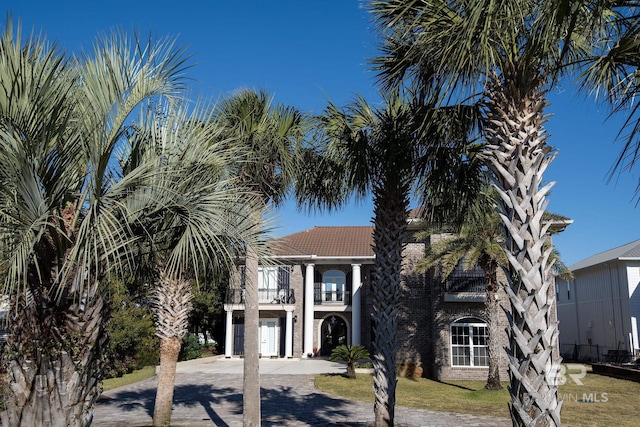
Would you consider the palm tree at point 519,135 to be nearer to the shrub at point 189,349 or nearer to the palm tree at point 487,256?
the palm tree at point 487,256

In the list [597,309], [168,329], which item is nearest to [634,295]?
[597,309]

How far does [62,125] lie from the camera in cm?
549

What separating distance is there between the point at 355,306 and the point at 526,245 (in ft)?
83.1

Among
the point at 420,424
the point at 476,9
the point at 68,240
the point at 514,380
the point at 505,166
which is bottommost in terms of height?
the point at 420,424

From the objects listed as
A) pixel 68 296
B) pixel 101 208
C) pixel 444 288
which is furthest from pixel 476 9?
pixel 444 288

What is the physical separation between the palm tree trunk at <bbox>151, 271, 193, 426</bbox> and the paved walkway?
1.13 m

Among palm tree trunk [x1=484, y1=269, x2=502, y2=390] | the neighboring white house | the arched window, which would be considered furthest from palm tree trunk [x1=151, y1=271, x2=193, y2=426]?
the neighboring white house

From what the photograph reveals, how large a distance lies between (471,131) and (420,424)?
7595 mm

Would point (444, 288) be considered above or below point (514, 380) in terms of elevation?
above

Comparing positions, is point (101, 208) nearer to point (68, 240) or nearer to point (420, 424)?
point (68, 240)

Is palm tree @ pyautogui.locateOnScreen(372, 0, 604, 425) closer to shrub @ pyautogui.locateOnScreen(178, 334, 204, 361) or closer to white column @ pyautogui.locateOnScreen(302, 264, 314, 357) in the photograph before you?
white column @ pyautogui.locateOnScreen(302, 264, 314, 357)

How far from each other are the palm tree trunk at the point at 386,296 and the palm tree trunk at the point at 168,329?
14.6 ft

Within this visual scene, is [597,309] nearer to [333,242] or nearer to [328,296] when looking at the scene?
[328,296]

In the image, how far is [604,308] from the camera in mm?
33562
